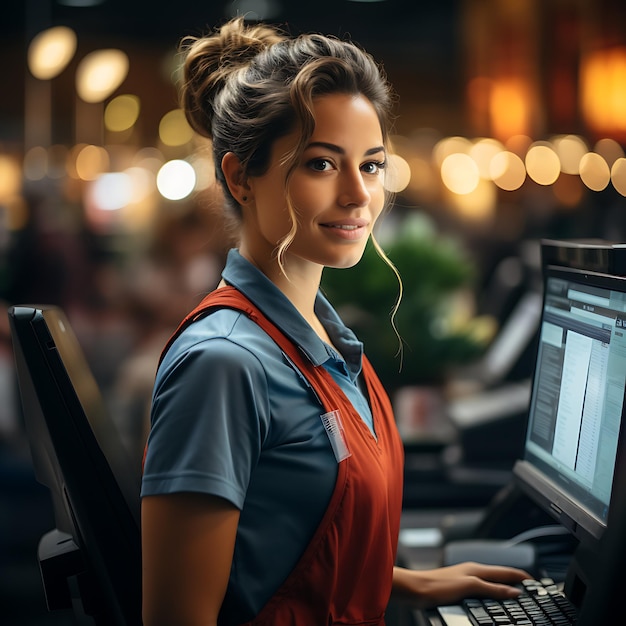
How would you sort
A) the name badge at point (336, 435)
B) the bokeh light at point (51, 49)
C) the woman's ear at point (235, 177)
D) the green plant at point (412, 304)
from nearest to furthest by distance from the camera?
the name badge at point (336, 435), the woman's ear at point (235, 177), the green plant at point (412, 304), the bokeh light at point (51, 49)

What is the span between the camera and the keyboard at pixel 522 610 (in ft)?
3.99

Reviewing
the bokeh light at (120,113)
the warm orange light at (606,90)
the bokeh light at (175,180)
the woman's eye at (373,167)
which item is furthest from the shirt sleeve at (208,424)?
the bokeh light at (120,113)

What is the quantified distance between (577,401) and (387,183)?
46 cm

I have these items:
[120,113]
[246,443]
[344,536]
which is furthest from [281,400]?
[120,113]

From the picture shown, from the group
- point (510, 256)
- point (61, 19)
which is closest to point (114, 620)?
point (510, 256)

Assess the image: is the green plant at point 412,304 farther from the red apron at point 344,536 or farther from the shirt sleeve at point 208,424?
the shirt sleeve at point 208,424

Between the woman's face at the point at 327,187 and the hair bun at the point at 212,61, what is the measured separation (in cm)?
22

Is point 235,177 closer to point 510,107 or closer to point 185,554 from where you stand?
point 185,554

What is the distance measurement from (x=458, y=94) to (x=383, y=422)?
1444cm

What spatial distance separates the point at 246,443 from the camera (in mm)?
1065

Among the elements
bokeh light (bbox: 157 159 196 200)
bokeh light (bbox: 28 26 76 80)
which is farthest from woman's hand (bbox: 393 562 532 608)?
bokeh light (bbox: 157 159 196 200)

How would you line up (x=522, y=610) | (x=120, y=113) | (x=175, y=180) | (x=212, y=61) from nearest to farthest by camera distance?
(x=522, y=610)
(x=212, y=61)
(x=175, y=180)
(x=120, y=113)

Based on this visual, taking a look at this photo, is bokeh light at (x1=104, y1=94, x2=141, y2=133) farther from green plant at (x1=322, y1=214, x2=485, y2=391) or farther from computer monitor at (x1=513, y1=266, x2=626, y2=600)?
computer monitor at (x1=513, y1=266, x2=626, y2=600)

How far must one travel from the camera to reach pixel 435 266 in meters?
2.34
